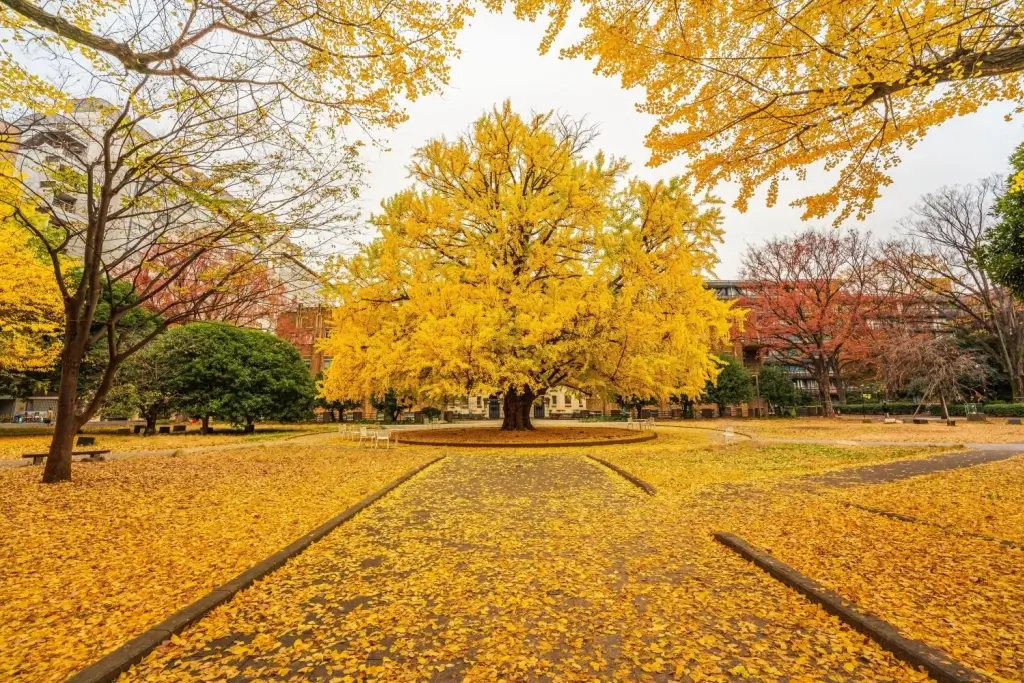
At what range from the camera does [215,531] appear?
650 centimetres

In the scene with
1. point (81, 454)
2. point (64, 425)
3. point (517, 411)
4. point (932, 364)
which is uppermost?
point (932, 364)

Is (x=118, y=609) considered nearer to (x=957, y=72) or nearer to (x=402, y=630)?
(x=402, y=630)

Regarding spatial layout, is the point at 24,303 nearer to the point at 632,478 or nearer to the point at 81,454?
the point at 81,454

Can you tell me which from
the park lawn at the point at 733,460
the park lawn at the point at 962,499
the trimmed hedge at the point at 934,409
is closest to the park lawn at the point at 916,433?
the trimmed hedge at the point at 934,409

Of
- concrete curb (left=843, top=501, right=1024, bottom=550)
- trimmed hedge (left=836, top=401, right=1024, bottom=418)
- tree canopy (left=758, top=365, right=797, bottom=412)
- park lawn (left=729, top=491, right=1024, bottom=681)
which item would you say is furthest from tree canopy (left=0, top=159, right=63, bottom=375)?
trimmed hedge (left=836, top=401, right=1024, bottom=418)

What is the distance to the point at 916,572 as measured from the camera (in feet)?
15.4

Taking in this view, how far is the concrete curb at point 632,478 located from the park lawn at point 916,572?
1.98 meters

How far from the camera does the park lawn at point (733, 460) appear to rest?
10430 millimetres

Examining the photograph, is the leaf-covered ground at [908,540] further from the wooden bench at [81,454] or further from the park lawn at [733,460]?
the wooden bench at [81,454]

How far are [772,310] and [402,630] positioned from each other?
134 feet

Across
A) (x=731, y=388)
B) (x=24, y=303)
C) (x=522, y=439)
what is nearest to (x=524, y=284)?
(x=522, y=439)

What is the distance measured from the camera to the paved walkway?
3.27 meters

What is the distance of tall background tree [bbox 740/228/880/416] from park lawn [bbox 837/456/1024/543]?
94.2 feet

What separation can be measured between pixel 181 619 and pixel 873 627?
18.2 ft
